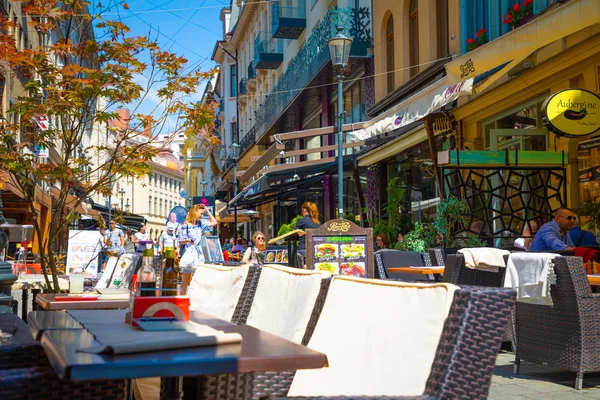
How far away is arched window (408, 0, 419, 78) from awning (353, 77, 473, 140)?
13.3 ft

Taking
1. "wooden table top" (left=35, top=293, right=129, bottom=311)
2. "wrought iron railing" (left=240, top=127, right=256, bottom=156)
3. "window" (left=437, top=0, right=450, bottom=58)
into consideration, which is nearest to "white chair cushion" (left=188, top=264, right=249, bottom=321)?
"wooden table top" (left=35, top=293, right=129, bottom=311)

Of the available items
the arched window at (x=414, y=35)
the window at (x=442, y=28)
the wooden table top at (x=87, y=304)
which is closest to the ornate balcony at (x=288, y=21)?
the arched window at (x=414, y=35)

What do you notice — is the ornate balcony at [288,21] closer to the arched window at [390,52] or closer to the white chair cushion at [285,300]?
the arched window at [390,52]

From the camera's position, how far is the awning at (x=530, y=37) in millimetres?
8312

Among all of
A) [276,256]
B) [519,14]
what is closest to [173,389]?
[519,14]

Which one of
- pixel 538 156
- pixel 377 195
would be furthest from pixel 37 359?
pixel 377 195

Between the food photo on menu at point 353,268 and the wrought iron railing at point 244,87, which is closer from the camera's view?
the food photo on menu at point 353,268

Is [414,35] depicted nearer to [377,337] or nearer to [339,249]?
[339,249]

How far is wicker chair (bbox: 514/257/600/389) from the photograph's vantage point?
230 inches

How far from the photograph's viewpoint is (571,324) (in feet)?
19.4

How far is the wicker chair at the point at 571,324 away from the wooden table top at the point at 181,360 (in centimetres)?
371

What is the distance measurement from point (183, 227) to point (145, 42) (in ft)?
20.6

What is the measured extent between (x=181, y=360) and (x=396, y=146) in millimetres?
15691

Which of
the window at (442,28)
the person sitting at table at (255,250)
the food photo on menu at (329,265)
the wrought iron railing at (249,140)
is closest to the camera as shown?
the food photo on menu at (329,265)
